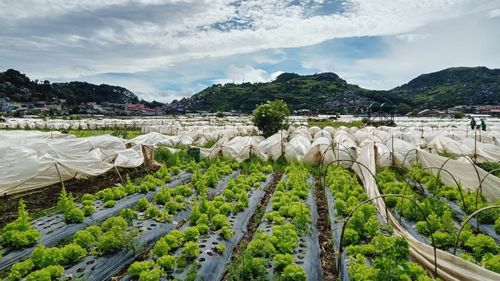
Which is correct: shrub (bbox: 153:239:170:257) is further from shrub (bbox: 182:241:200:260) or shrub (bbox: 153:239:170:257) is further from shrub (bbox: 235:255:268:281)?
shrub (bbox: 235:255:268:281)

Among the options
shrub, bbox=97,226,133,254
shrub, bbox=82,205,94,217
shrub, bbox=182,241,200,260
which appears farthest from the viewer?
shrub, bbox=82,205,94,217

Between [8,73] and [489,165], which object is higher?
[8,73]

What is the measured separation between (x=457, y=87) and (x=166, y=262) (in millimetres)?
149405

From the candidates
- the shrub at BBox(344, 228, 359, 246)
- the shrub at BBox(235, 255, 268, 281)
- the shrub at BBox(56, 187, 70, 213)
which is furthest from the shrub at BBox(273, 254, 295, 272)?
the shrub at BBox(56, 187, 70, 213)

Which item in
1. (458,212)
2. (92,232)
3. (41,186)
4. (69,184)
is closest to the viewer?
(92,232)

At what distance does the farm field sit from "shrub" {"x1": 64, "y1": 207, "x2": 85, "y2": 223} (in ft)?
0.14

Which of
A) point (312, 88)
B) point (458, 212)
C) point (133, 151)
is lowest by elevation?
point (458, 212)

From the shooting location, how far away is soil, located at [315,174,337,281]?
7300 millimetres

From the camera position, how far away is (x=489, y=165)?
16594mm

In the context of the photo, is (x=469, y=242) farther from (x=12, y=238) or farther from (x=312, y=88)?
(x=312, y=88)

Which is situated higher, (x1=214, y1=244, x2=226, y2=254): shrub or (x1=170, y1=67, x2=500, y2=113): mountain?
(x1=170, y1=67, x2=500, y2=113): mountain

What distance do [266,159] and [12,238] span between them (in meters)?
13.8

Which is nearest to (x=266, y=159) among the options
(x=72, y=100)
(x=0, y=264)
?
(x=0, y=264)

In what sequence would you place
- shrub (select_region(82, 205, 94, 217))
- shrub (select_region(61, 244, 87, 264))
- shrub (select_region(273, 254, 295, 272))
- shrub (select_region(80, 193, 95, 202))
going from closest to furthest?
shrub (select_region(273, 254, 295, 272)) → shrub (select_region(61, 244, 87, 264)) → shrub (select_region(82, 205, 94, 217)) → shrub (select_region(80, 193, 95, 202))
